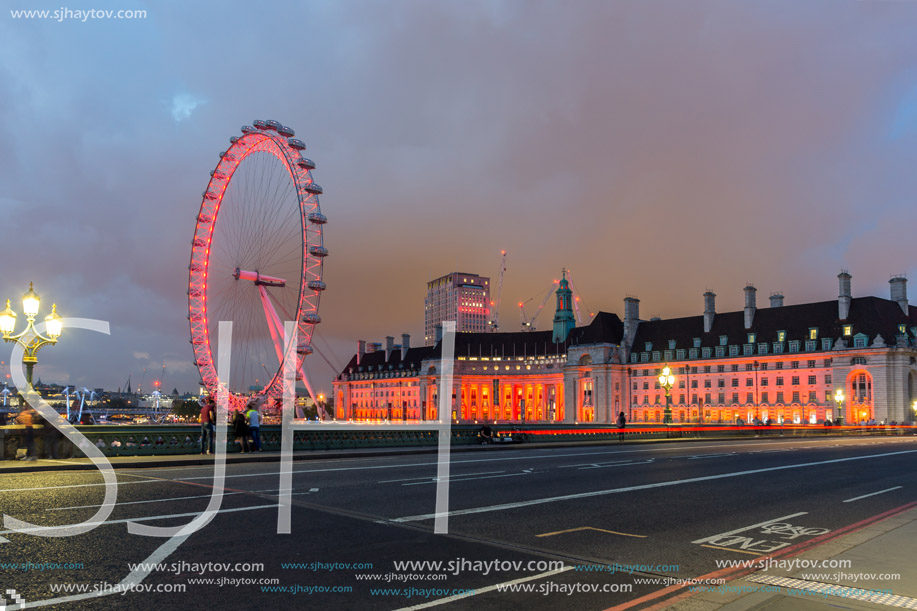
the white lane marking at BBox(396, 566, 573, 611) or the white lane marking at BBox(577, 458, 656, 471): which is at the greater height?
the white lane marking at BBox(396, 566, 573, 611)

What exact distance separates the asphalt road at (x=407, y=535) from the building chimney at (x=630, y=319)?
5344 inches

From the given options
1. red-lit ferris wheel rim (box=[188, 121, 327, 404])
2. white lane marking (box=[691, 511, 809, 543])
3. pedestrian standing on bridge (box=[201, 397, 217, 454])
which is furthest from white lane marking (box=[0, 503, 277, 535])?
red-lit ferris wheel rim (box=[188, 121, 327, 404])

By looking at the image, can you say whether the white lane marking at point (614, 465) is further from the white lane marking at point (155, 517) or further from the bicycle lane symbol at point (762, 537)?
the white lane marking at point (155, 517)

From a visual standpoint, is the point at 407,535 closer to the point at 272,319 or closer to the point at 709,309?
the point at 272,319

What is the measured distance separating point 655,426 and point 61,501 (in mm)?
60701

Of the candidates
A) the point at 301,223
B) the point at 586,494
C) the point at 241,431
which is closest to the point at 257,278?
the point at 301,223

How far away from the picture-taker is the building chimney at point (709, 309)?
145 metres

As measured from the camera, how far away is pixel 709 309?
146m

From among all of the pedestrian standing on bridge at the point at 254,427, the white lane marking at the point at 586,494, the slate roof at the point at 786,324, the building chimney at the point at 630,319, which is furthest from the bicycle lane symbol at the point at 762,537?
the building chimney at the point at 630,319

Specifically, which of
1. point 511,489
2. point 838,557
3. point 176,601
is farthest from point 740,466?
point 176,601

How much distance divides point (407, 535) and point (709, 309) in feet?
473

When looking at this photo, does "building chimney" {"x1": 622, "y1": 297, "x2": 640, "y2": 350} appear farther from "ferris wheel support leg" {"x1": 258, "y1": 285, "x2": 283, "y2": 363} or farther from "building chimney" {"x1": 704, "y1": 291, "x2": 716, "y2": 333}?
"ferris wheel support leg" {"x1": 258, "y1": 285, "x2": 283, "y2": 363}

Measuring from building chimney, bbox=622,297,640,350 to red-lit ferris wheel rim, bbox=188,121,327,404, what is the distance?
108 metres

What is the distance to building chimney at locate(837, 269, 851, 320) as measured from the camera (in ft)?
404
